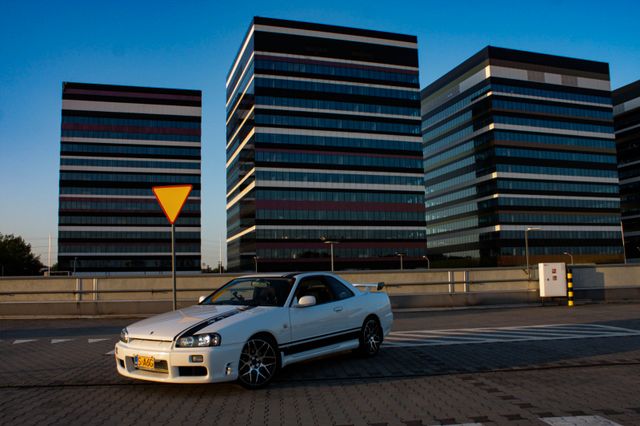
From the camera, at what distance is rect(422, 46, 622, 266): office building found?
373 feet

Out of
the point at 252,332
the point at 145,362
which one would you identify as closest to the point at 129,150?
the point at 145,362

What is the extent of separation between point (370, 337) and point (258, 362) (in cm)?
257

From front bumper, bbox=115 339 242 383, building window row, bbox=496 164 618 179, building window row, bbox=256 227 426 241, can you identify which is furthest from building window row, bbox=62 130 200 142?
front bumper, bbox=115 339 242 383

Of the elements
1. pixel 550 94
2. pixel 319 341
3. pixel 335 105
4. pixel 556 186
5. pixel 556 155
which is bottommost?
pixel 319 341

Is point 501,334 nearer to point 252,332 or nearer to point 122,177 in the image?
point 252,332

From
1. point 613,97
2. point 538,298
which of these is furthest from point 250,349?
point 613,97

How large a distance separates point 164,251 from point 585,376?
378 ft

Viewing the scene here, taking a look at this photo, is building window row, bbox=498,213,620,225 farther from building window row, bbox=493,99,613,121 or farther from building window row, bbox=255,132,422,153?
building window row, bbox=255,132,422,153

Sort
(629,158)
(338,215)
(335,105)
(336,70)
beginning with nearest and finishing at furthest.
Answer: (338,215), (335,105), (336,70), (629,158)

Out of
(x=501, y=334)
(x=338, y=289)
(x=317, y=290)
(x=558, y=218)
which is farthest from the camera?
(x=558, y=218)

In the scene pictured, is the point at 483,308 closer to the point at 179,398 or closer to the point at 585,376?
the point at 585,376

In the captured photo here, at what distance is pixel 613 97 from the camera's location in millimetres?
131500

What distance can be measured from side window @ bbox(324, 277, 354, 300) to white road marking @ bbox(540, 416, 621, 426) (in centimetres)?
371

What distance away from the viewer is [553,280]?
19203mm
